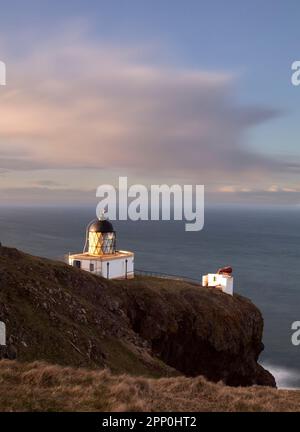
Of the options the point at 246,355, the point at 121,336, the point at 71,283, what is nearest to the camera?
the point at 121,336

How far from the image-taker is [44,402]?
12.4 m

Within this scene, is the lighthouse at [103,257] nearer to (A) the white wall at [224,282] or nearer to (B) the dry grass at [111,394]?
(A) the white wall at [224,282]

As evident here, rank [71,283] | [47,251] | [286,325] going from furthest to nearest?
[47,251]
[286,325]
[71,283]

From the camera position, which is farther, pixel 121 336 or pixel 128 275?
pixel 128 275

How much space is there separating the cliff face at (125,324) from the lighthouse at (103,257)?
339 cm

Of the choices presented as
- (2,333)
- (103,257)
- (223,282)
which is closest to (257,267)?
(223,282)

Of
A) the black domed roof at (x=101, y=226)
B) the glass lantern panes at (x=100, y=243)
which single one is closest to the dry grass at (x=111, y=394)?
the glass lantern panes at (x=100, y=243)

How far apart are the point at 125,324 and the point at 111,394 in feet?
70.1

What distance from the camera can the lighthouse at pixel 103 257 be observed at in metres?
49.2

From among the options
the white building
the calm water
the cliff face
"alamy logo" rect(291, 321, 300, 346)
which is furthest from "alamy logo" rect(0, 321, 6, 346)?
"alamy logo" rect(291, 321, 300, 346)

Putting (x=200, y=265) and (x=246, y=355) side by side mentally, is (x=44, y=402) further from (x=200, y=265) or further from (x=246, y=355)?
(x=200, y=265)

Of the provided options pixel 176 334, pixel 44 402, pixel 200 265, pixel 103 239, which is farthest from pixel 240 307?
pixel 200 265

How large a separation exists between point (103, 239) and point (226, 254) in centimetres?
10789

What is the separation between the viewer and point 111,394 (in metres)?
13.7
